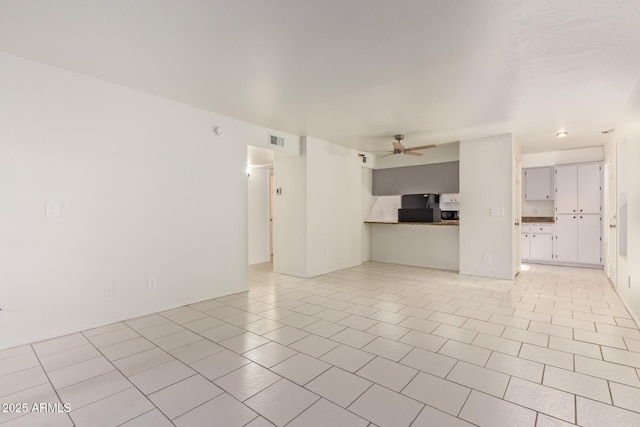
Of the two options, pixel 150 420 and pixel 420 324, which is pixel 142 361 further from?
pixel 420 324

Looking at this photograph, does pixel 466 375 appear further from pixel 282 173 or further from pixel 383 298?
pixel 282 173

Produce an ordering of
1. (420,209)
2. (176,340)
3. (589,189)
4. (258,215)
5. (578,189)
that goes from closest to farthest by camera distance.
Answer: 1. (176,340)
2. (420,209)
3. (589,189)
4. (578,189)
5. (258,215)

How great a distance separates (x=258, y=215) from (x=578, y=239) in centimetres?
663

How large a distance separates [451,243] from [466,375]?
4249mm

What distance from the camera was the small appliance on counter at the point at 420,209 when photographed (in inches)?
237

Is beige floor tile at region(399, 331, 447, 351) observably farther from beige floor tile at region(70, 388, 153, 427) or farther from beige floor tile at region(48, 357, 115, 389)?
beige floor tile at region(48, 357, 115, 389)

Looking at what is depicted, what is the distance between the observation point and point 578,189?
6.33 metres

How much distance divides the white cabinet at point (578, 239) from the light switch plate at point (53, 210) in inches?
321

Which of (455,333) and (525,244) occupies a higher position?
(525,244)

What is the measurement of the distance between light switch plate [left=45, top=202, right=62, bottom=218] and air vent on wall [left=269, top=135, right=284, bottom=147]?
2769mm

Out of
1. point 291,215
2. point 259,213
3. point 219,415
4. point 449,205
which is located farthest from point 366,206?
point 219,415

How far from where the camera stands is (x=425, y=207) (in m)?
6.18

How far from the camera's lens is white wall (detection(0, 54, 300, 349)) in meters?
2.63

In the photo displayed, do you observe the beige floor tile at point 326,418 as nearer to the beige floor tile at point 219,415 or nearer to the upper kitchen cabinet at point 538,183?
the beige floor tile at point 219,415
